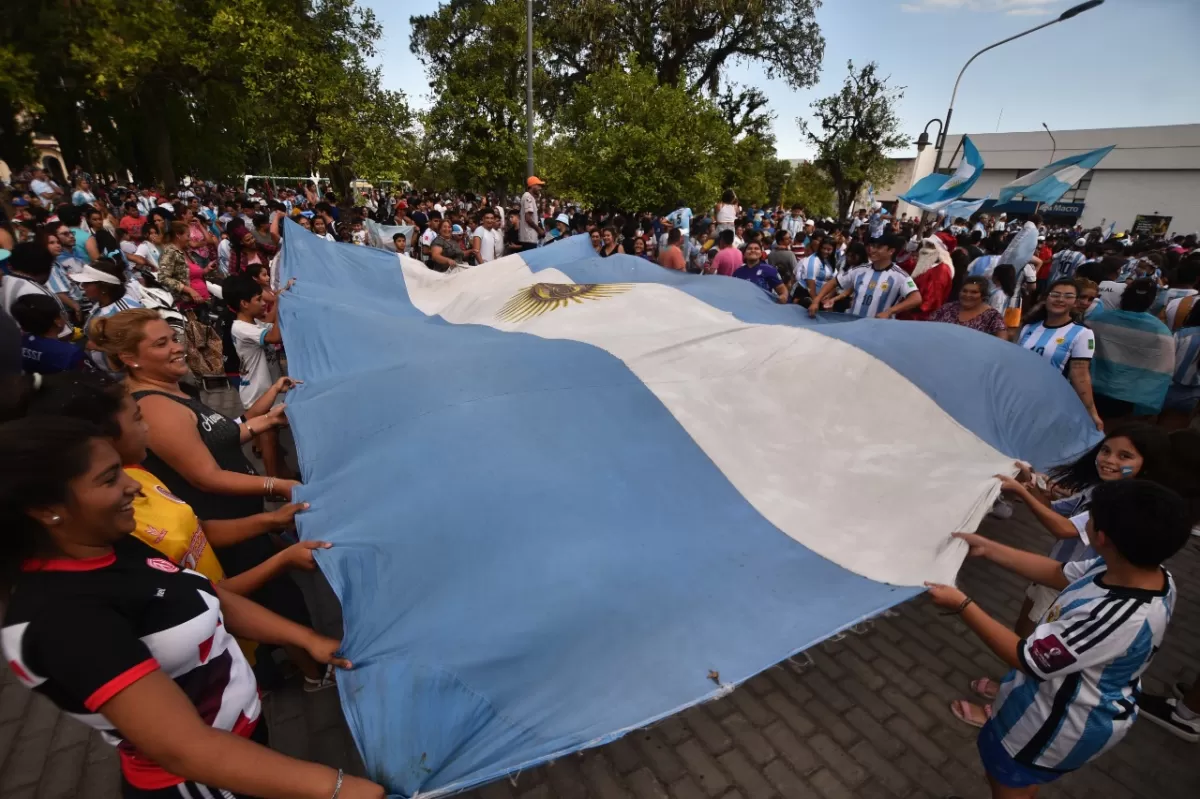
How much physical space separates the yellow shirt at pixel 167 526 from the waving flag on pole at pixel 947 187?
1266 centimetres

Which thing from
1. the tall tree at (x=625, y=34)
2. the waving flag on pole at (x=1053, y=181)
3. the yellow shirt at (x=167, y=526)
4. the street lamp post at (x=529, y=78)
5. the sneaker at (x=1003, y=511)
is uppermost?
the tall tree at (x=625, y=34)

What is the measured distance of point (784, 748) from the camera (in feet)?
9.07

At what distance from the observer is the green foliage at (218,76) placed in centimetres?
1119

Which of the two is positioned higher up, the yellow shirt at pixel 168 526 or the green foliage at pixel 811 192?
the green foliage at pixel 811 192

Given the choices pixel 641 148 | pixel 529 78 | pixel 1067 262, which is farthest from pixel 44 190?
pixel 1067 262

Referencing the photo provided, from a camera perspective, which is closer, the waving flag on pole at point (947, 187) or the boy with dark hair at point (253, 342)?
the boy with dark hair at point (253, 342)

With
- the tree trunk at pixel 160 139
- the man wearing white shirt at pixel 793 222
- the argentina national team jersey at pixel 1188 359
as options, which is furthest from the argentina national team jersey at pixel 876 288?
the tree trunk at pixel 160 139

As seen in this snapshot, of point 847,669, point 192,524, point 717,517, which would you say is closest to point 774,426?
point 717,517

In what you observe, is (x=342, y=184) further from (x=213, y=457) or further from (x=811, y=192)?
(x=811, y=192)

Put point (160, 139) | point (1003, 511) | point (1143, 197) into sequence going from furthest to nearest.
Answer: point (1143, 197)
point (160, 139)
point (1003, 511)

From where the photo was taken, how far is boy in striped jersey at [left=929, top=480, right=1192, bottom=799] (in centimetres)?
166

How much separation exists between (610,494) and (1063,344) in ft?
11.7

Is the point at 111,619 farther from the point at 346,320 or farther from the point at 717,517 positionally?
the point at 346,320

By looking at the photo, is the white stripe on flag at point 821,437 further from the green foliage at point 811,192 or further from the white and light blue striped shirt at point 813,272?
the green foliage at point 811,192
